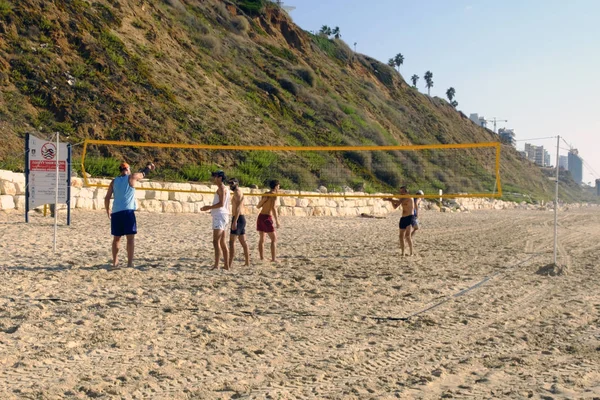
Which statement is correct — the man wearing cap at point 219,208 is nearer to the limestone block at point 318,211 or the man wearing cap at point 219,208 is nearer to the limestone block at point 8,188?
the limestone block at point 8,188

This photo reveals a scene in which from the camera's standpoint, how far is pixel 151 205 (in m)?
17.5

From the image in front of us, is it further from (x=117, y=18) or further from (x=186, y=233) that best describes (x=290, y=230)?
(x=117, y=18)

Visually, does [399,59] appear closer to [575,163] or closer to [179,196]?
[575,163]

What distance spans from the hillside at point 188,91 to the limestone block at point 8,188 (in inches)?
53.8

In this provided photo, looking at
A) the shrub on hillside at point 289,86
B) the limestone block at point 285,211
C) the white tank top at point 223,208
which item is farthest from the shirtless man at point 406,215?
the shrub on hillside at point 289,86

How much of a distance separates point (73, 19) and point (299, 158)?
34.2 ft

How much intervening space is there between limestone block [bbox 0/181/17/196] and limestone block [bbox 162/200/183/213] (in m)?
4.31

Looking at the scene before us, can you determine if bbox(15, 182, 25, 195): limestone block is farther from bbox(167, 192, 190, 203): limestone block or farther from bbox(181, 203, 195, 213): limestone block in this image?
bbox(181, 203, 195, 213): limestone block

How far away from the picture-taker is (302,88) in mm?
35250

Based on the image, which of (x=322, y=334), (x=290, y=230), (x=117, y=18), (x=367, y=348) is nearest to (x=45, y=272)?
(x=322, y=334)

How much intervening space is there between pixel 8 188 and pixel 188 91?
1183 cm

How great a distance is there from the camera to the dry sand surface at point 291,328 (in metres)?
4.04

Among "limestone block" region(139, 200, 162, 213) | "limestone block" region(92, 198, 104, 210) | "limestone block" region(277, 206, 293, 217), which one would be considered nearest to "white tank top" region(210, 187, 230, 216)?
"limestone block" region(92, 198, 104, 210)

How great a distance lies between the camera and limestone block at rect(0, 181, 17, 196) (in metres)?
14.4
